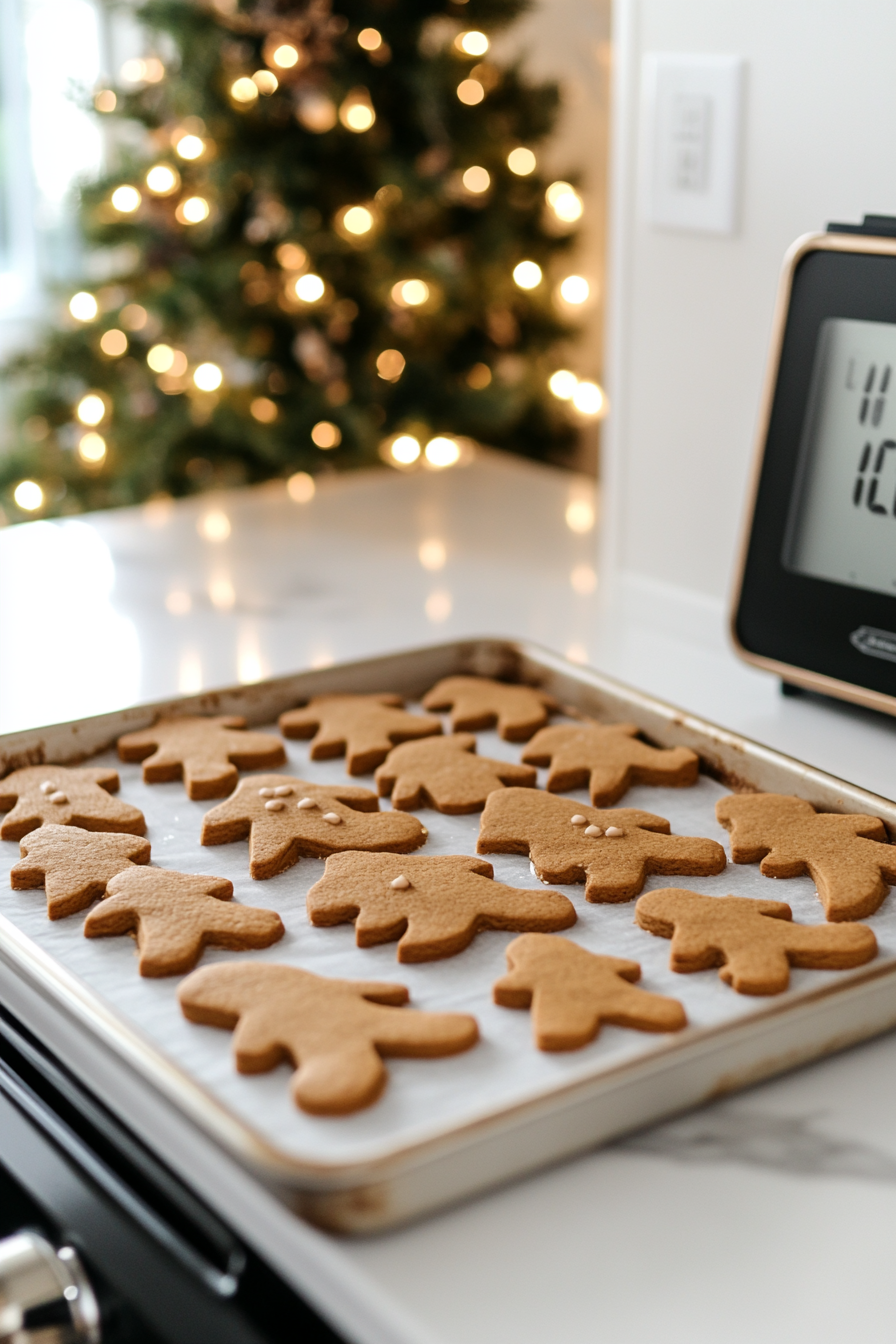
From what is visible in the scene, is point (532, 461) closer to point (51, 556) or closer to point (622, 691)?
point (51, 556)

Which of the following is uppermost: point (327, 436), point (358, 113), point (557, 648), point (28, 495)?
point (358, 113)

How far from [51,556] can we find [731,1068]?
0.89 m

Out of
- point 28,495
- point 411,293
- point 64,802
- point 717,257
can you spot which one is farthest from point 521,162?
point 64,802

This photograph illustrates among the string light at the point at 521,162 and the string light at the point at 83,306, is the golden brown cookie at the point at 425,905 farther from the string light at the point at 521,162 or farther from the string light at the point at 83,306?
the string light at the point at 83,306

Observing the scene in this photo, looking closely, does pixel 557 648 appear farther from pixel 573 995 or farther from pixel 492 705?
pixel 573 995

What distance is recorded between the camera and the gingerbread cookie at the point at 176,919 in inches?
24.8

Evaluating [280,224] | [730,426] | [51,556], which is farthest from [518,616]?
[280,224]

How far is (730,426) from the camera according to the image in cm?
110

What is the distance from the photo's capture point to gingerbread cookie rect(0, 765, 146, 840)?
770mm

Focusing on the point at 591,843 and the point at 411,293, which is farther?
the point at 411,293

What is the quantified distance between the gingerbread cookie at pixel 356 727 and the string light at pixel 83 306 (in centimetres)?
136

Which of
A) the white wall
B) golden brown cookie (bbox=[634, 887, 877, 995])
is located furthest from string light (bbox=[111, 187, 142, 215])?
golden brown cookie (bbox=[634, 887, 877, 995])

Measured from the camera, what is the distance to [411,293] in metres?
1.81

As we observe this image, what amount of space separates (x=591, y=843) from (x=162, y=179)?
56.5 inches
